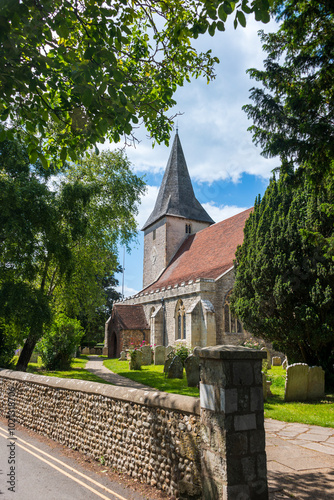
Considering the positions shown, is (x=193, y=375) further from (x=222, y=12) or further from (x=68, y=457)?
(x=222, y=12)

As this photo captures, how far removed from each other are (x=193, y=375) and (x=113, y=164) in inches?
408

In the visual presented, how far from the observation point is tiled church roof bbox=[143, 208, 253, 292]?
21750 millimetres

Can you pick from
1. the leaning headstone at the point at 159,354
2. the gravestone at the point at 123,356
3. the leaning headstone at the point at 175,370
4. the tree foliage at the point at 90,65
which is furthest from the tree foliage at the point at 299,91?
the gravestone at the point at 123,356

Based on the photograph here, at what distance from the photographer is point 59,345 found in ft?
52.8

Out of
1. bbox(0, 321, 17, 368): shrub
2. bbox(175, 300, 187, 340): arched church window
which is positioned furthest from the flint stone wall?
bbox(175, 300, 187, 340): arched church window

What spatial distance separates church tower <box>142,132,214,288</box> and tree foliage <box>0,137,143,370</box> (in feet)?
42.8

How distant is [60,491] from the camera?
4.15m

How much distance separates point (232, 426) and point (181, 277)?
21.2 meters

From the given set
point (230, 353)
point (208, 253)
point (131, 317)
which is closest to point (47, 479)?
point (230, 353)

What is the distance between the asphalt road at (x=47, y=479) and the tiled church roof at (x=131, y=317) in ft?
63.2

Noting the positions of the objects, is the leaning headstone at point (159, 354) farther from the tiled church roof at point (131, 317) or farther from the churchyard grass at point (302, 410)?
the churchyard grass at point (302, 410)

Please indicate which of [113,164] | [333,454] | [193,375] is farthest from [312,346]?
[113,164]

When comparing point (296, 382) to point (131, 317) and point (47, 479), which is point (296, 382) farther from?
point (131, 317)

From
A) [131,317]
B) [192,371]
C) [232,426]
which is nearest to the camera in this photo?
[232,426]
